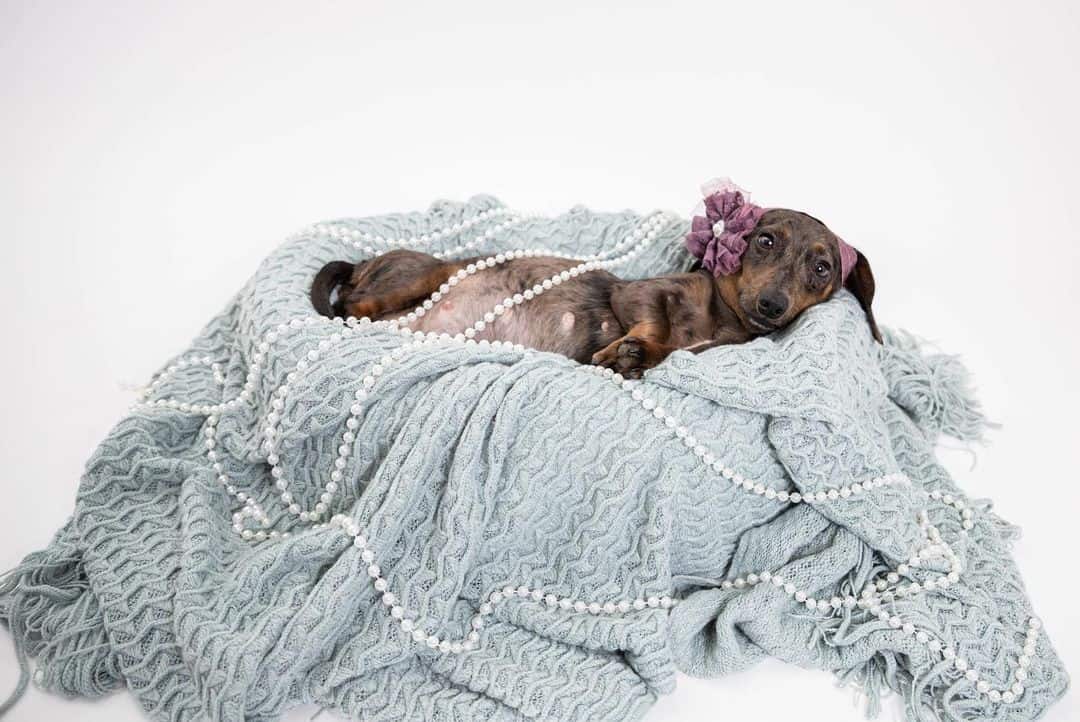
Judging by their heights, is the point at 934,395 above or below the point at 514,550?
below

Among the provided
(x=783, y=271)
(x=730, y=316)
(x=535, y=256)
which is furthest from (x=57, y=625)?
(x=783, y=271)

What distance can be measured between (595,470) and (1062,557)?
1499 mm

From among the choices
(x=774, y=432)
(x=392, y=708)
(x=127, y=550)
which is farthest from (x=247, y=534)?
(x=774, y=432)

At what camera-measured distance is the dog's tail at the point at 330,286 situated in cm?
340

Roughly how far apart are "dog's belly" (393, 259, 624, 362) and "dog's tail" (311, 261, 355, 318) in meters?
0.31

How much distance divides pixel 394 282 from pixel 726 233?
1.16 meters

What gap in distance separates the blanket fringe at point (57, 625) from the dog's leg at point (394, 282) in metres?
1.22

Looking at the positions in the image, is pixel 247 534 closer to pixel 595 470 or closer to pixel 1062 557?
pixel 595 470

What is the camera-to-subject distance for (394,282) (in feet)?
11.6

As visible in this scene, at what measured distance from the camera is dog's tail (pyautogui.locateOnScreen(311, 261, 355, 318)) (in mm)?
3404

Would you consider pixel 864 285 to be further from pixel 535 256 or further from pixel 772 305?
pixel 535 256

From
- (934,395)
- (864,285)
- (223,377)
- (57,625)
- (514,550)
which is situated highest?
(223,377)

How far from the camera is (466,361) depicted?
2.95 m

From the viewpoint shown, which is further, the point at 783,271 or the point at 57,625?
the point at 783,271
